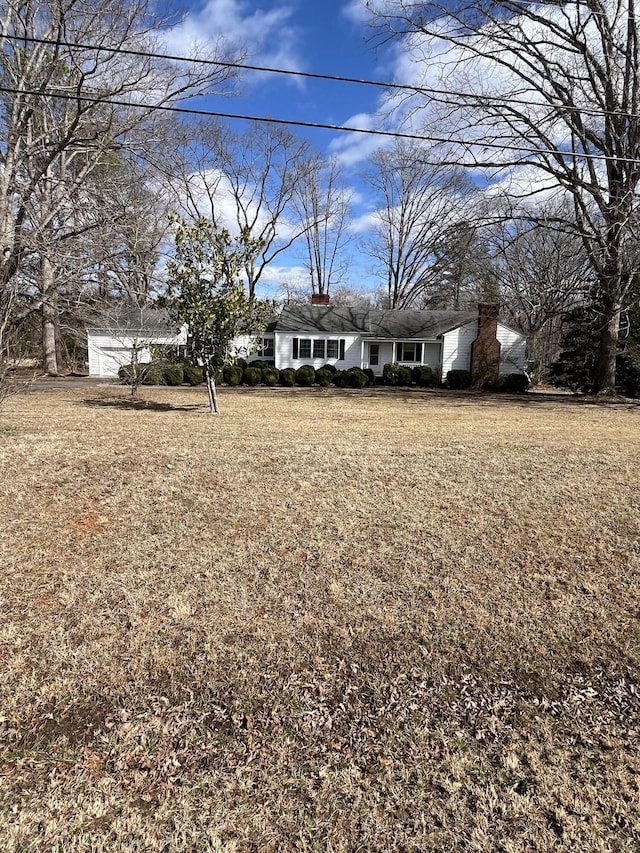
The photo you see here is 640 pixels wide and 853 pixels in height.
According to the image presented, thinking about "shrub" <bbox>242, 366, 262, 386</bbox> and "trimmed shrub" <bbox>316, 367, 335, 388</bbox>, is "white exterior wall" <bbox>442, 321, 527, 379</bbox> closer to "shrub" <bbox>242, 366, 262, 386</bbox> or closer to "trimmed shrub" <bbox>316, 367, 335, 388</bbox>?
"trimmed shrub" <bbox>316, 367, 335, 388</bbox>

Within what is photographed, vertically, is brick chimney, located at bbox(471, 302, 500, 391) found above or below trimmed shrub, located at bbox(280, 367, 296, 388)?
above

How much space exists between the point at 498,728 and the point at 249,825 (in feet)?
4.27

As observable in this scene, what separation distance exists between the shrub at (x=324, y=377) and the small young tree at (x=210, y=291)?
13.0 meters

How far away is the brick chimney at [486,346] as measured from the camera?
22641 millimetres

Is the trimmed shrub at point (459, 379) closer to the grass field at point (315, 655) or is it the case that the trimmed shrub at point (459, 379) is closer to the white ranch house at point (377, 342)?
the white ranch house at point (377, 342)

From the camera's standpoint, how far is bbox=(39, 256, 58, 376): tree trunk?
39.5ft

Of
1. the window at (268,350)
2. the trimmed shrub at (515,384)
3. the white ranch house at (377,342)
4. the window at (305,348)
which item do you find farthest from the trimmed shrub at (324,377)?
the trimmed shrub at (515,384)

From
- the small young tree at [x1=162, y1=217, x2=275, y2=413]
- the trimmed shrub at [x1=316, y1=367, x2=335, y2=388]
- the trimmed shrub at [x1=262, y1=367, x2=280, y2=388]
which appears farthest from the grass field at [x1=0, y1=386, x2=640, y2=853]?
the trimmed shrub at [x1=316, y1=367, x2=335, y2=388]

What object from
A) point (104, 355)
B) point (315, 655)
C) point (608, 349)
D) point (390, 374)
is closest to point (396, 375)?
point (390, 374)

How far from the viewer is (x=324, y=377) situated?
22797mm

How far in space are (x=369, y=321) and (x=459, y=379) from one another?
6.29 m

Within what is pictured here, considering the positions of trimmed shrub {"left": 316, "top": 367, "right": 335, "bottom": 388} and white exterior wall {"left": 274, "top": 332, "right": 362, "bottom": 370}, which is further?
white exterior wall {"left": 274, "top": 332, "right": 362, "bottom": 370}

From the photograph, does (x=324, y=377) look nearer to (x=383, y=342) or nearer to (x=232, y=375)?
(x=383, y=342)

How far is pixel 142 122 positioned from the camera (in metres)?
13.0
